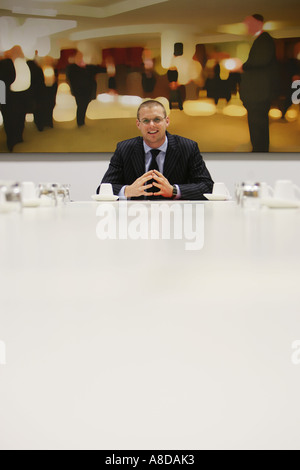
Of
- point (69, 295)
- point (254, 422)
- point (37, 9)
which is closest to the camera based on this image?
point (254, 422)

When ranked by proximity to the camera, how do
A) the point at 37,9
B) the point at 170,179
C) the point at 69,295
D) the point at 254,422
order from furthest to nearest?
the point at 37,9
the point at 170,179
the point at 69,295
the point at 254,422

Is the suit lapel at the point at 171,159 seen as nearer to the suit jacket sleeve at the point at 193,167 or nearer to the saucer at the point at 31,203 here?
the suit jacket sleeve at the point at 193,167

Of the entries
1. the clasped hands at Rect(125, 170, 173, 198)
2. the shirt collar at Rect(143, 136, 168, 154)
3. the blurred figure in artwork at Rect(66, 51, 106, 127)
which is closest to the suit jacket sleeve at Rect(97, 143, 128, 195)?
the shirt collar at Rect(143, 136, 168, 154)

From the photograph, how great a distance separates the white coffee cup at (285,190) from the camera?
125cm

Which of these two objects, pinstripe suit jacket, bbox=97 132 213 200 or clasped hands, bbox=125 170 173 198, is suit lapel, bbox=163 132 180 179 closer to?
pinstripe suit jacket, bbox=97 132 213 200

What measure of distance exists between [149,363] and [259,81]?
3326 mm

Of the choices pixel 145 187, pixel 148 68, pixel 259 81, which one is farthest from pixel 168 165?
pixel 259 81

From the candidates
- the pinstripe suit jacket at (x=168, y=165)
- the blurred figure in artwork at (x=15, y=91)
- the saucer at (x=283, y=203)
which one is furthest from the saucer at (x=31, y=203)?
the blurred figure in artwork at (x=15, y=91)

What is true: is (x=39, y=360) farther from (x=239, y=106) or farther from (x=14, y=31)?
(x=14, y=31)

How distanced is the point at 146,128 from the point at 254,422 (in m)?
2.57

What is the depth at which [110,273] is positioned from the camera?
0.33 m
